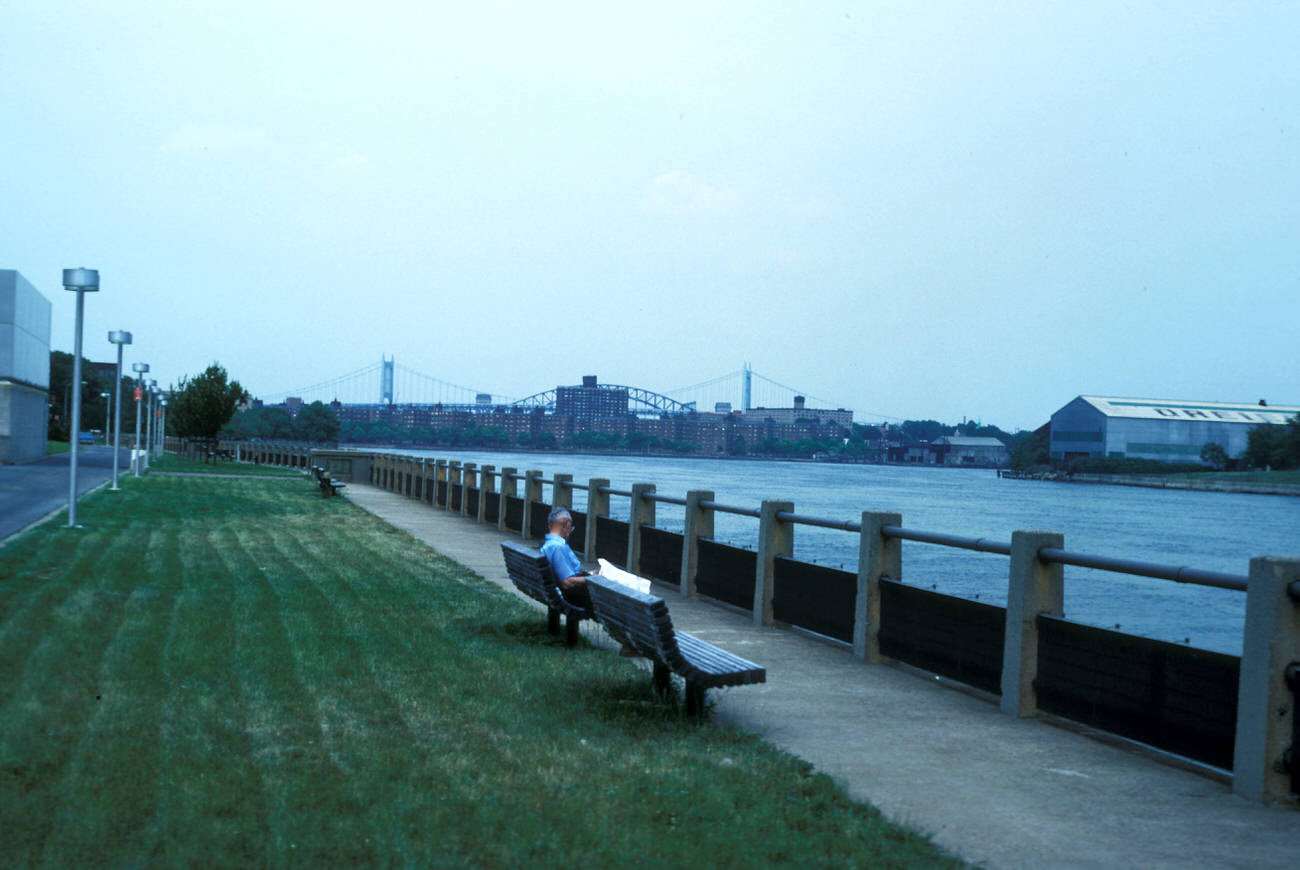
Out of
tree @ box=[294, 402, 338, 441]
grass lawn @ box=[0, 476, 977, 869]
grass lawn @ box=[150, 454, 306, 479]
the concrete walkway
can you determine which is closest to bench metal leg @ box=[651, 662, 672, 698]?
grass lawn @ box=[0, 476, 977, 869]

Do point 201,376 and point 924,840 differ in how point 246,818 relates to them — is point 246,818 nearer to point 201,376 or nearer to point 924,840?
point 924,840

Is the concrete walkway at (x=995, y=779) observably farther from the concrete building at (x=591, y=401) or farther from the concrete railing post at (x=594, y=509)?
the concrete building at (x=591, y=401)

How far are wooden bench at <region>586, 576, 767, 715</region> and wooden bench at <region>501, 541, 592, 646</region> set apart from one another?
60.5 inches

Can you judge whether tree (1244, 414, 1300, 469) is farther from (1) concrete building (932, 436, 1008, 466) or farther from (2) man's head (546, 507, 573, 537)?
(2) man's head (546, 507, 573, 537)

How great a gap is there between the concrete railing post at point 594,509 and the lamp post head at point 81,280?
27.8 feet

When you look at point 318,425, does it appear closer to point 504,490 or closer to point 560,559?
point 504,490

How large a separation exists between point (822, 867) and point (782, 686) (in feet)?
13.0

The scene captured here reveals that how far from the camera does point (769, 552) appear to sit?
11828 millimetres

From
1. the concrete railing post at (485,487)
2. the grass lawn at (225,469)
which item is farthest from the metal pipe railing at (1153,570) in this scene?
the grass lawn at (225,469)

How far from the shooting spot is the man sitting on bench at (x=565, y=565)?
30.9ft

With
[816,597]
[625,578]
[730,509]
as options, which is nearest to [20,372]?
[730,509]

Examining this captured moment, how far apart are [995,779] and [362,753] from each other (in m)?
2.99

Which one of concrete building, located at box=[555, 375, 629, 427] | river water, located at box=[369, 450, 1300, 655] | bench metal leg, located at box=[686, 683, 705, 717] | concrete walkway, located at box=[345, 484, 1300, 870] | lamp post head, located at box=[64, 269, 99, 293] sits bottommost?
river water, located at box=[369, 450, 1300, 655]

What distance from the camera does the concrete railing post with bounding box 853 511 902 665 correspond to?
9656 mm
